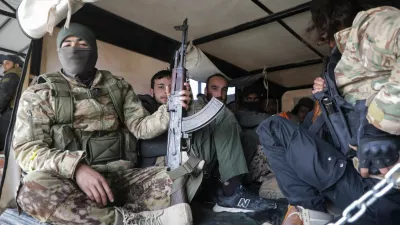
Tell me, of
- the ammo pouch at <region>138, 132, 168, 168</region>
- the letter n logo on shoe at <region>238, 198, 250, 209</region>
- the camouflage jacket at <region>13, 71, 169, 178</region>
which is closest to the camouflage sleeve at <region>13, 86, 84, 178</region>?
the camouflage jacket at <region>13, 71, 169, 178</region>

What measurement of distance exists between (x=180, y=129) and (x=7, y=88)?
1.61 metres

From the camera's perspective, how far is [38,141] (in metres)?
1.48

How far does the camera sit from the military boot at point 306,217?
122cm

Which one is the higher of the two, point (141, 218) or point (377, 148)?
point (377, 148)

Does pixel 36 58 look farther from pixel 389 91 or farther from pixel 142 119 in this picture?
pixel 389 91

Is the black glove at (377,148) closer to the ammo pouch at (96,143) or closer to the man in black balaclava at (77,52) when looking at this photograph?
the ammo pouch at (96,143)

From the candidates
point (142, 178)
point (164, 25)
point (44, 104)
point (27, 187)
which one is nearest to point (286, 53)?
point (164, 25)

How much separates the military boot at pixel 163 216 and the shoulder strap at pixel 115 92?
64 centimetres

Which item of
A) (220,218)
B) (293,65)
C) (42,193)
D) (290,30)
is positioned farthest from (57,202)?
(293,65)

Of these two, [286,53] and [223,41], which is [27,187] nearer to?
[223,41]

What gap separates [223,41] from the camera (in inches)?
117

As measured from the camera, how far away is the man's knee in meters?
1.25

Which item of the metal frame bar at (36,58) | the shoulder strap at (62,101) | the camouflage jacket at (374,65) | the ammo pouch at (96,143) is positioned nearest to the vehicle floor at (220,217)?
the ammo pouch at (96,143)

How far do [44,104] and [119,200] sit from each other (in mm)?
644
